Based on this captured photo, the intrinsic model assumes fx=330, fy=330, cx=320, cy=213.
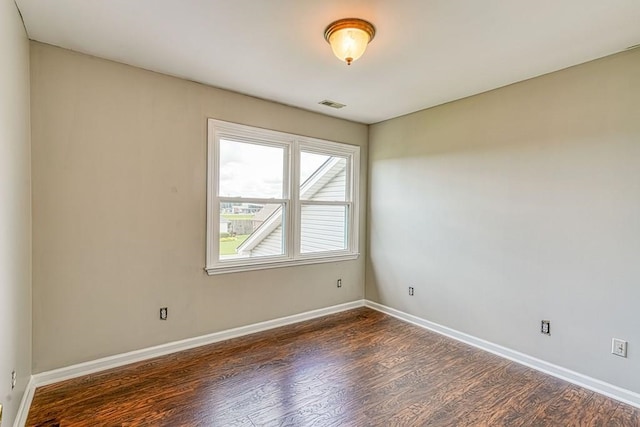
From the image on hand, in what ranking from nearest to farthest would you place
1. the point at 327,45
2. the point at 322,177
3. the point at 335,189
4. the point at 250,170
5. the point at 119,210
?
the point at 327,45 → the point at 119,210 → the point at 250,170 → the point at 322,177 → the point at 335,189

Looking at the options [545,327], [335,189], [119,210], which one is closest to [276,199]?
[335,189]

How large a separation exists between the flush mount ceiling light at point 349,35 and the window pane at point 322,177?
6.19 feet

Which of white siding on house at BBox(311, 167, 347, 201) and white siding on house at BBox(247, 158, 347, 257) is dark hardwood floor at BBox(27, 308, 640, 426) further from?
white siding on house at BBox(311, 167, 347, 201)

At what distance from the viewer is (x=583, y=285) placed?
267cm

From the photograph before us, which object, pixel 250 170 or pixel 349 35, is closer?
pixel 349 35

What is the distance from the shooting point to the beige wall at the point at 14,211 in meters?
1.74

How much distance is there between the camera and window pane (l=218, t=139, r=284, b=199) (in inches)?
136

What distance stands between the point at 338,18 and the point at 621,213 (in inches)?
98.8

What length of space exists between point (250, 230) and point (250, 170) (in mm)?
662

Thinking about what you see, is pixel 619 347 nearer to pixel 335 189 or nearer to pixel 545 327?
pixel 545 327

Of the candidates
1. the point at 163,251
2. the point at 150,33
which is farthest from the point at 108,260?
the point at 150,33

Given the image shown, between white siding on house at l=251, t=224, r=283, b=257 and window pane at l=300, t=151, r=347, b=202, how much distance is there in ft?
1.74

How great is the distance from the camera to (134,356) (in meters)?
2.91

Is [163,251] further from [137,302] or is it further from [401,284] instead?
[401,284]
